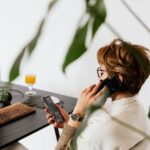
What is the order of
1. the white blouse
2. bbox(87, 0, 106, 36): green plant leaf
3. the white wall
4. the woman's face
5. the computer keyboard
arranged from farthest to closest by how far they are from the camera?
the white wall
the computer keyboard
the woman's face
the white blouse
bbox(87, 0, 106, 36): green plant leaf

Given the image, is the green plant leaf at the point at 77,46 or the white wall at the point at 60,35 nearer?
the green plant leaf at the point at 77,46

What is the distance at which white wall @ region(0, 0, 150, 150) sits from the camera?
5.87ft

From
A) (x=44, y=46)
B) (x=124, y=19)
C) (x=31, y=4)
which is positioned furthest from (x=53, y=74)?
(x=124, y=19)

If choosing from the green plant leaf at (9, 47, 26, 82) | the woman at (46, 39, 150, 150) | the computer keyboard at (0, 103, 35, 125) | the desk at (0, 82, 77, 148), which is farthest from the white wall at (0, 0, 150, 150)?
the green plant leaf at (9, 47, 26, 82)

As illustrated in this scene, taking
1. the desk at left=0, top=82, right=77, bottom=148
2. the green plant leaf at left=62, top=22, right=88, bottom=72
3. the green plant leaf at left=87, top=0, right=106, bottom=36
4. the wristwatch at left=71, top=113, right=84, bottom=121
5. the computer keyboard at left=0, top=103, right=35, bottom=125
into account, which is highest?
the green plant leaf at left=87, top=0, right=106, bottom=36

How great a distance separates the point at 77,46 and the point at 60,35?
1.80 metres

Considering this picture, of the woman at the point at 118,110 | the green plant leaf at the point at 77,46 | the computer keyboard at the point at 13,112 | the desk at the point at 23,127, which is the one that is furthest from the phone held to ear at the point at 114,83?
the green plant leaf at the point at 77,46

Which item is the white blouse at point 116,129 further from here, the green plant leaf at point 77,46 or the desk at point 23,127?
the green plant leaf at point 77,46

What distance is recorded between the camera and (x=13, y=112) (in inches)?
60.7

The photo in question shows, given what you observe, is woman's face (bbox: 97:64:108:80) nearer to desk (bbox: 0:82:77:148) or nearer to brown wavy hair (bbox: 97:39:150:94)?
brown wavy hair (bbox: 97:39:150:94)

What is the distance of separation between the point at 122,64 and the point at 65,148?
0.45m

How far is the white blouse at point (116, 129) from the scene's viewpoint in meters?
1.03

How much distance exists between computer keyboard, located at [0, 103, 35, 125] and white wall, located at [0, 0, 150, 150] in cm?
21

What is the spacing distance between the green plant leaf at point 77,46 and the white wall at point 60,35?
1.47 metres
